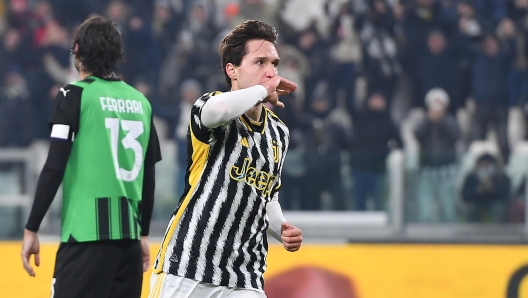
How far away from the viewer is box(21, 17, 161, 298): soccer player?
4043 mm

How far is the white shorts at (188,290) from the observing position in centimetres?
344

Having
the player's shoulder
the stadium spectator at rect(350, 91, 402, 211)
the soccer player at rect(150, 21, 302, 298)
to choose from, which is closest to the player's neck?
the soccer player at rect(150, 21, 302, 298)

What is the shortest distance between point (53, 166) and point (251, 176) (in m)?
1.09

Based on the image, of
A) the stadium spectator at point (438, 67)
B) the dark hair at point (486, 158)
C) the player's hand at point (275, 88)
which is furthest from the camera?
the stadium spectator at point (438, 67)

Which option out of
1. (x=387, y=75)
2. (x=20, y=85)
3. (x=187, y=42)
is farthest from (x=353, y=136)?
(x=20, y=85)

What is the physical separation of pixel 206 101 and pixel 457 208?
13.4 ft

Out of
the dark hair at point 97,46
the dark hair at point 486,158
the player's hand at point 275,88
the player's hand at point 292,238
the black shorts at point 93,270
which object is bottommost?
Answer: the black shorts at point 93,270

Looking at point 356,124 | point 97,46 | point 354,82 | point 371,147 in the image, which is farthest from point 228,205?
point 354,82

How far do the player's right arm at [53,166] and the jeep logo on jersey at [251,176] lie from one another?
101cm

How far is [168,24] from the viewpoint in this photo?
10562 millimetres

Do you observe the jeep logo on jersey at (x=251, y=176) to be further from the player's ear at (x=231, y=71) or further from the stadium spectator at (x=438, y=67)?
the stadium spectator at (x=438, y=67)

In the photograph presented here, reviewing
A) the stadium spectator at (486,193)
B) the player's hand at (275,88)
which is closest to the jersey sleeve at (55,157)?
the player's hand at (275,88)

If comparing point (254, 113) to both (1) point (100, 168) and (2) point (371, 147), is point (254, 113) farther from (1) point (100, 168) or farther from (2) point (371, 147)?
(2) point (371, 147)

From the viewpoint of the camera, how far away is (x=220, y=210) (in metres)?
3.46
